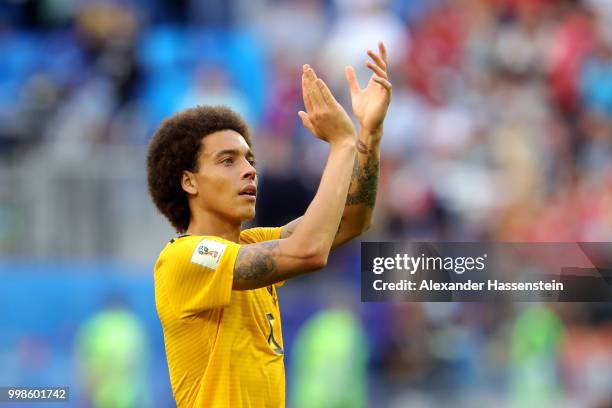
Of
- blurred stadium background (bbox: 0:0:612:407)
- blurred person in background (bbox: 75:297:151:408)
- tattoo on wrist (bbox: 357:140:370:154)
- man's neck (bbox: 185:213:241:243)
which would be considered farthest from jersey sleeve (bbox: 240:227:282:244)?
blurred person in background (bbox: 75:297:151:408)

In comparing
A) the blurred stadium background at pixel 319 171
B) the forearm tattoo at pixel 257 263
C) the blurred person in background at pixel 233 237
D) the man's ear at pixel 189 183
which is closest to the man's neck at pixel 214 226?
the blurred person in background at pixel 233 237

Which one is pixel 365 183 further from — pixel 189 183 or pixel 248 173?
pixel 189 183

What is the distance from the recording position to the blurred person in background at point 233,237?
449cm

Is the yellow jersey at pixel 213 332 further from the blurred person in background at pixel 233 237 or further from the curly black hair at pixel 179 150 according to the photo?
the curly black hair at pixel 179 150

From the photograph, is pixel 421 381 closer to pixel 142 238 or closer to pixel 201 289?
pixel 142 238

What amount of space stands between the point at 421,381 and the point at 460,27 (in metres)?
4.69

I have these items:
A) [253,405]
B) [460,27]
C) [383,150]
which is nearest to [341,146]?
[253,405]

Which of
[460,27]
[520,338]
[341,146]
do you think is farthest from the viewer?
[460,27]

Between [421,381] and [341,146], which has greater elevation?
[421,381]

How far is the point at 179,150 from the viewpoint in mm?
4934

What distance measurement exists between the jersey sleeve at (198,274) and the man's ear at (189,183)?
248 mm

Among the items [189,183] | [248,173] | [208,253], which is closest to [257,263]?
[208,253]

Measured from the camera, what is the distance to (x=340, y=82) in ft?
42.0

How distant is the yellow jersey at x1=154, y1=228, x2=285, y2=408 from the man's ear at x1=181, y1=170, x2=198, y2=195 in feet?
0.74
